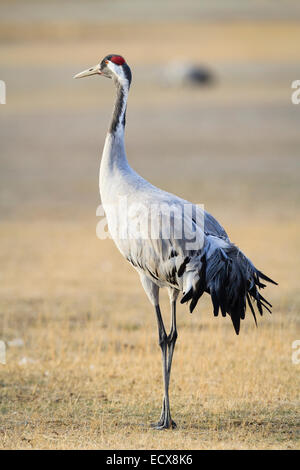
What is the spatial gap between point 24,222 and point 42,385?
836 cm

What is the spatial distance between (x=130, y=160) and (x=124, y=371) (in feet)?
48.0

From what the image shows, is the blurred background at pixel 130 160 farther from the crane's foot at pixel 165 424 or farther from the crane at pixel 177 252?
the crane at pixel 177 252

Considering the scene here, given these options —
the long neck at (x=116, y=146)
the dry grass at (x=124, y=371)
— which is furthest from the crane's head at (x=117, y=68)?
the dry grass at (x=124, y=371)

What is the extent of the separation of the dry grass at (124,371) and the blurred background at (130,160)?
55mm

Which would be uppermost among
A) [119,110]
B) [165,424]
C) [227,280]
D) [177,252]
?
[119,110]

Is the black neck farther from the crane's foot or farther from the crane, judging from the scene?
the crane's foot

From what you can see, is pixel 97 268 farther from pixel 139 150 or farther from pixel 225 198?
pixel 139 150

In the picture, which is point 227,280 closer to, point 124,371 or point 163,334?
point 163,334

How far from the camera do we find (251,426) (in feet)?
20.2

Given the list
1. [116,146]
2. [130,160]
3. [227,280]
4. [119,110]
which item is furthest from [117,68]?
[130,160]

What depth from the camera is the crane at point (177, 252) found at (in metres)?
6.03

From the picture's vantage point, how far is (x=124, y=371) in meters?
7.76

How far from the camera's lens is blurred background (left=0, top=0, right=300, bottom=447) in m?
10.4

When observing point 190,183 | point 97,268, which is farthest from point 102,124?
point 97,268
